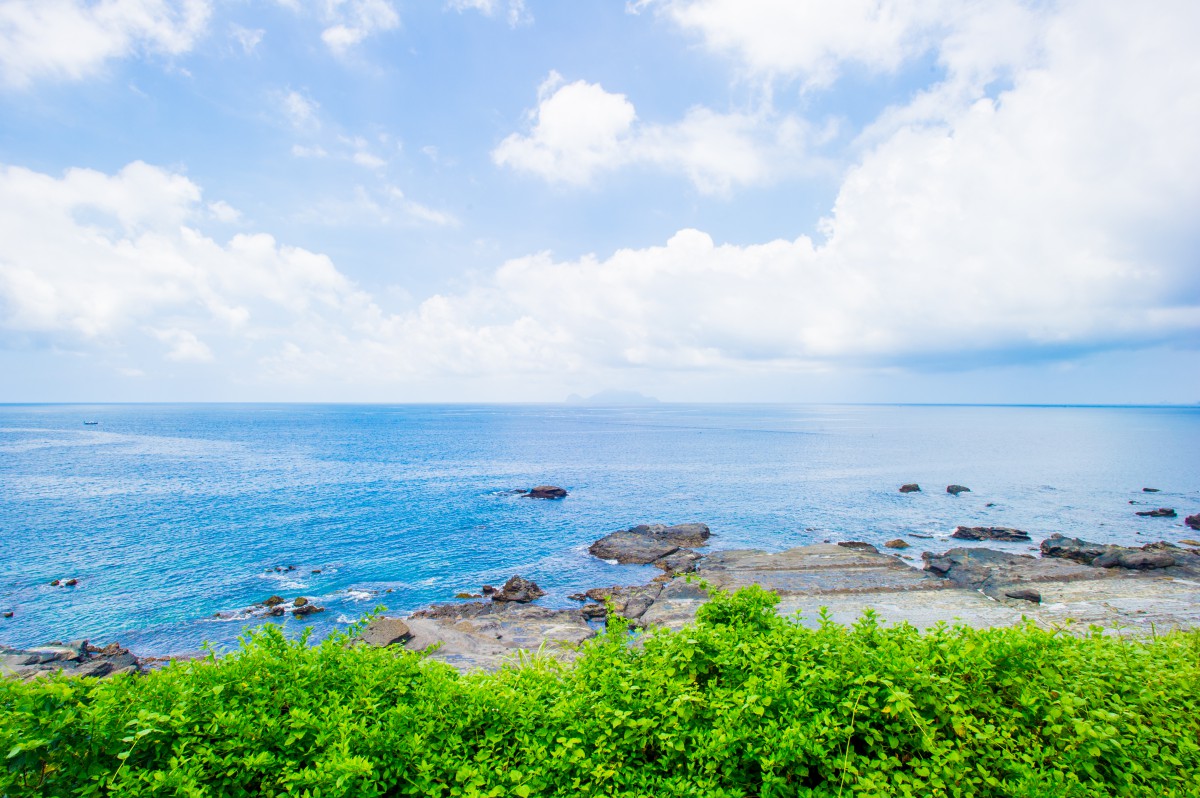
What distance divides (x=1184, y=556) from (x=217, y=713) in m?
58.1

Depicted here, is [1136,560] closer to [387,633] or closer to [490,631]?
[490,631]

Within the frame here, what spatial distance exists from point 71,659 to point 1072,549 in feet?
215

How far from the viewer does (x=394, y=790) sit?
21.7ft

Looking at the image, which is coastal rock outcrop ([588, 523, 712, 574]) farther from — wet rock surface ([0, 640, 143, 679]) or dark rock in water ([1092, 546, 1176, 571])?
wet rock surface ([0, 640, 143, 679])

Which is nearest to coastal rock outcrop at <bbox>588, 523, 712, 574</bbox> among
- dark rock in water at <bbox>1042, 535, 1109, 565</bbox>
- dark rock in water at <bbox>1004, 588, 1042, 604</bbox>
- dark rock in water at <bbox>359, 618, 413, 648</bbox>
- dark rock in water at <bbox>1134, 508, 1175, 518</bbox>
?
dark rock in water at <bbox>1004, 588, 1042, 604</bbox>

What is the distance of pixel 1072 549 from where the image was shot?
140 feet

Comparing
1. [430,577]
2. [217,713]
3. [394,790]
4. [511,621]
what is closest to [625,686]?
[394,790]

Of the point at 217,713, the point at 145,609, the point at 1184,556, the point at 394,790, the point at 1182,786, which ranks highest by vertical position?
the point at 217,713

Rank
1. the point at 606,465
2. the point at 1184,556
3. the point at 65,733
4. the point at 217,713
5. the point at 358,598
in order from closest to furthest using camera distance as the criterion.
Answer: the point at 65,733
the point at 217,713
the point at 358,598
the point at 1184,556
the point at 606,465

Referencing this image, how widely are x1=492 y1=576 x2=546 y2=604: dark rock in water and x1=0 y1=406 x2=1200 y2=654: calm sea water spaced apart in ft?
4.90

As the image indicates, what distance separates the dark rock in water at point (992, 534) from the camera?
165ft

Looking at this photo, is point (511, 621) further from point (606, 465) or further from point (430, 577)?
point (606, 465)

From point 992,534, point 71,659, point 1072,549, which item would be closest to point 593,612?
point 71,659

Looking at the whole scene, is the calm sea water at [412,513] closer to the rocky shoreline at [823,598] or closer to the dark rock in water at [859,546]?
the rocky shoreline at [823,598]
